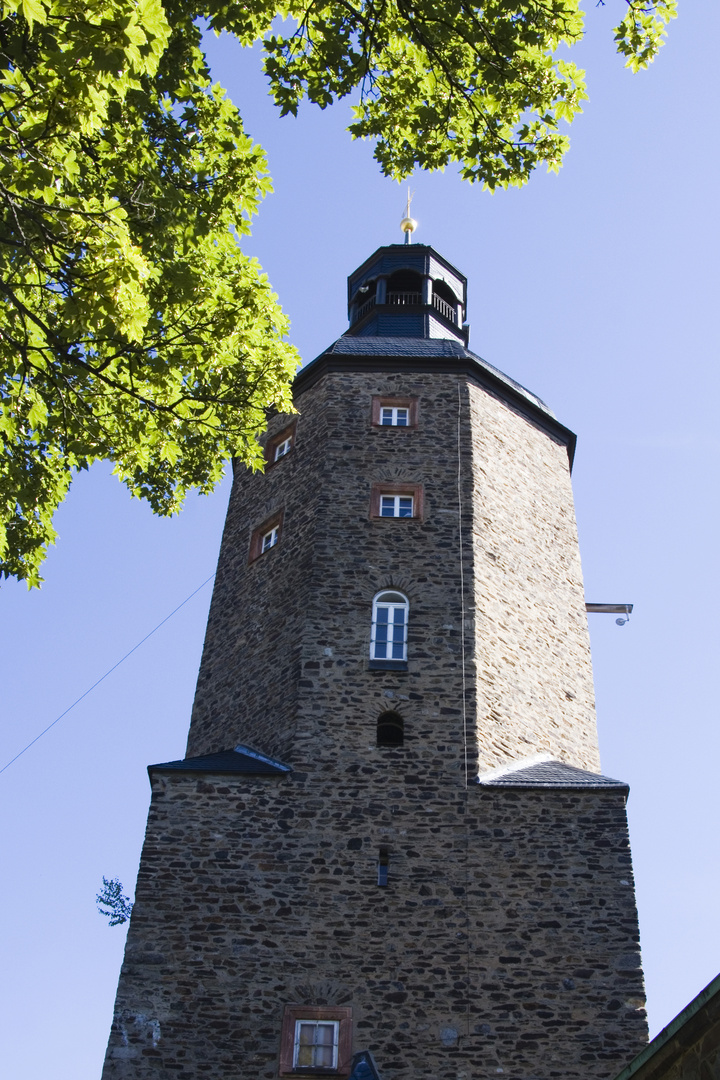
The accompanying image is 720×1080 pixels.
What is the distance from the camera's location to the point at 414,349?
61.1 feet

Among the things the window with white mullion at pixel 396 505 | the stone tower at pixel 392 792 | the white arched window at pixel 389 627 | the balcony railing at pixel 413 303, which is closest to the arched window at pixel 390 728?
the stone tower at pixel 392 792

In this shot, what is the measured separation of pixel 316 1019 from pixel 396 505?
699cm

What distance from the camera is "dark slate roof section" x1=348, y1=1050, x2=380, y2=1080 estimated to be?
10375 mm

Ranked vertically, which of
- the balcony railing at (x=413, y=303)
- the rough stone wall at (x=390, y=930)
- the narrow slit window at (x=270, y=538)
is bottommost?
the rough stone wall at (x=390, y=930)

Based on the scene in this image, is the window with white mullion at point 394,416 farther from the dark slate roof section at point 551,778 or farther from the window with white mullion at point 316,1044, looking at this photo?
the window with white mullion at point 316,1044

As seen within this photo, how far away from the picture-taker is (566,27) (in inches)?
357

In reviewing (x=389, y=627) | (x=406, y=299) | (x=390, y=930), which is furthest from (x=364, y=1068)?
(x=406, y=299)

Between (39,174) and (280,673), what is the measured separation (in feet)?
27.5

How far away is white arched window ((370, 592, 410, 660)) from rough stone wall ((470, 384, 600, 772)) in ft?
3.02

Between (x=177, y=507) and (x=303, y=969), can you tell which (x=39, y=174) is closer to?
(x=177, y=507)

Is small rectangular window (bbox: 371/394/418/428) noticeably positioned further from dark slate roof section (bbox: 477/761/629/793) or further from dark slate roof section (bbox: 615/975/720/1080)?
dark slate roof section (bbox: 615/975/720/1080)

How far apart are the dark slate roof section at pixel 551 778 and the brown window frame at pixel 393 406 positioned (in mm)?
5553

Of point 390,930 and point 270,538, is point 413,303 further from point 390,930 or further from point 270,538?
point 390,930

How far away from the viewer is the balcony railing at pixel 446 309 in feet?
71.9
